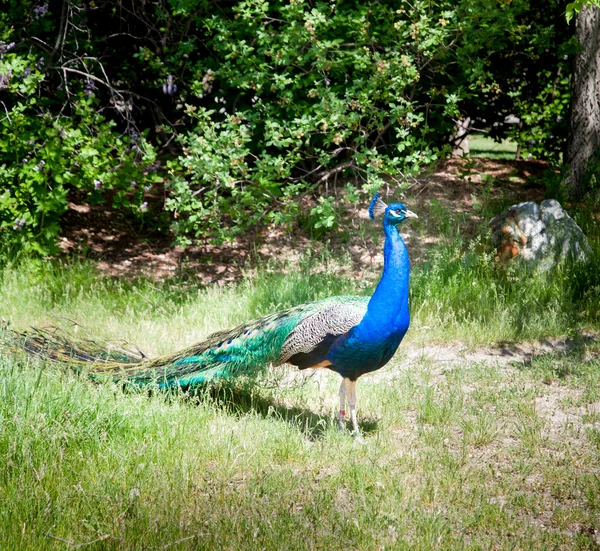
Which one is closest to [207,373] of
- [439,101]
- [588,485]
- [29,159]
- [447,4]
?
[588,485]

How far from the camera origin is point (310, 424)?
5367mm

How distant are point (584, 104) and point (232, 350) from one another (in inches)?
233

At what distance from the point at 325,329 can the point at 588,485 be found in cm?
171

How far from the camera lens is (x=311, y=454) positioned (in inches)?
186

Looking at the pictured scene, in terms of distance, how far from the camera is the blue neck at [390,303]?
4598 millimetres

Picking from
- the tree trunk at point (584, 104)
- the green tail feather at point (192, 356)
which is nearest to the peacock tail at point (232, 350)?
the green tail feather at point (192, 356)

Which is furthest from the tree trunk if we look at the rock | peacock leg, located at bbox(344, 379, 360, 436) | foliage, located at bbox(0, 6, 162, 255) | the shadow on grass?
peacock leg, located at bbox(344, 379, 360, 436)

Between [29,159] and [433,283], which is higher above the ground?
[29,159]

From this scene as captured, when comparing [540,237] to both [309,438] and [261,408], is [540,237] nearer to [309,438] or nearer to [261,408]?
[261,408]

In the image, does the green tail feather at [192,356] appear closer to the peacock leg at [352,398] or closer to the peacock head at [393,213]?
the peacock leg at [352,398]

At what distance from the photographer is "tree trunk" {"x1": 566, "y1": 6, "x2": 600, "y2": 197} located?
887 centimetres

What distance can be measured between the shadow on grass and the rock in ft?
10.8

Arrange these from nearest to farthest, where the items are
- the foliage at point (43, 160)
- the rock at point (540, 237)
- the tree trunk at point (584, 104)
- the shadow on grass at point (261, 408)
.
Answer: the shadow on grass at point (261, 408) < the foliage at point (43, 160) < the rock at point (540, 237) < the tree trunk at point (584, 104)

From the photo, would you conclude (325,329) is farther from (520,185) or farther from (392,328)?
(520,185)
